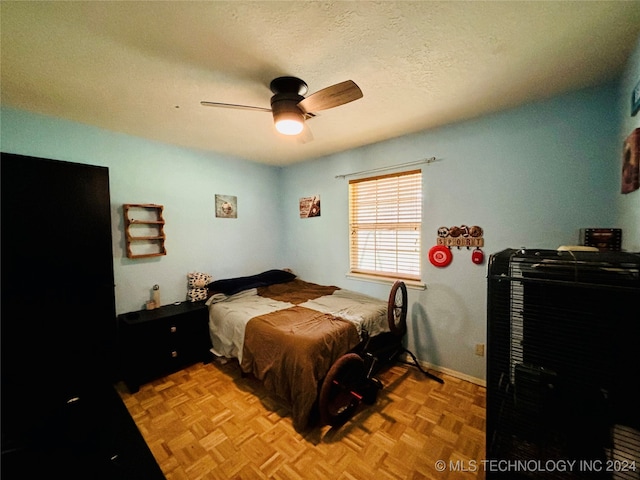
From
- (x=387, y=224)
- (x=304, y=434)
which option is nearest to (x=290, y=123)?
(x=387, y=224)

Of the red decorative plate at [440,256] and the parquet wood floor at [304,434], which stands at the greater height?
the red decorative plate at [440,256]

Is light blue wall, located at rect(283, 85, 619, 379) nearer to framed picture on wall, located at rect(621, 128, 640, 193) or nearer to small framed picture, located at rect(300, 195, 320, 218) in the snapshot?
framed picture on wall, located at rect(621, 128, 640, 193)

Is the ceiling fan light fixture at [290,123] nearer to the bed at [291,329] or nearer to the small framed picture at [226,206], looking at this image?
the bed at [291,329]

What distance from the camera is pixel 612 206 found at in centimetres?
171

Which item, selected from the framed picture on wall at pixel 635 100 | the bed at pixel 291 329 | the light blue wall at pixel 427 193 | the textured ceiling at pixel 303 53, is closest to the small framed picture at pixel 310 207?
the light blue wall at pixel 427 193

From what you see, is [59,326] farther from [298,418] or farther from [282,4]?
[282,4]

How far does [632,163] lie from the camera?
1284 mm

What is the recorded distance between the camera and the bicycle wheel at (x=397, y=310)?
210 cm

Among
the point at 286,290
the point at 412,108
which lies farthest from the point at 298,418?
the point at 412,108

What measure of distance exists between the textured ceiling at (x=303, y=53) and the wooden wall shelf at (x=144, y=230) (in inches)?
36.3

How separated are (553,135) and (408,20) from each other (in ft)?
5.27

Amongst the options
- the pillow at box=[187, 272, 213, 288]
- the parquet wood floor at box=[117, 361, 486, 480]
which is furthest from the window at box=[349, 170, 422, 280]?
the pillow at box=[187, 272, 213, 288]

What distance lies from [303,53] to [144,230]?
2480 millimetres

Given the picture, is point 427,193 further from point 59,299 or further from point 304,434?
point 59,299
